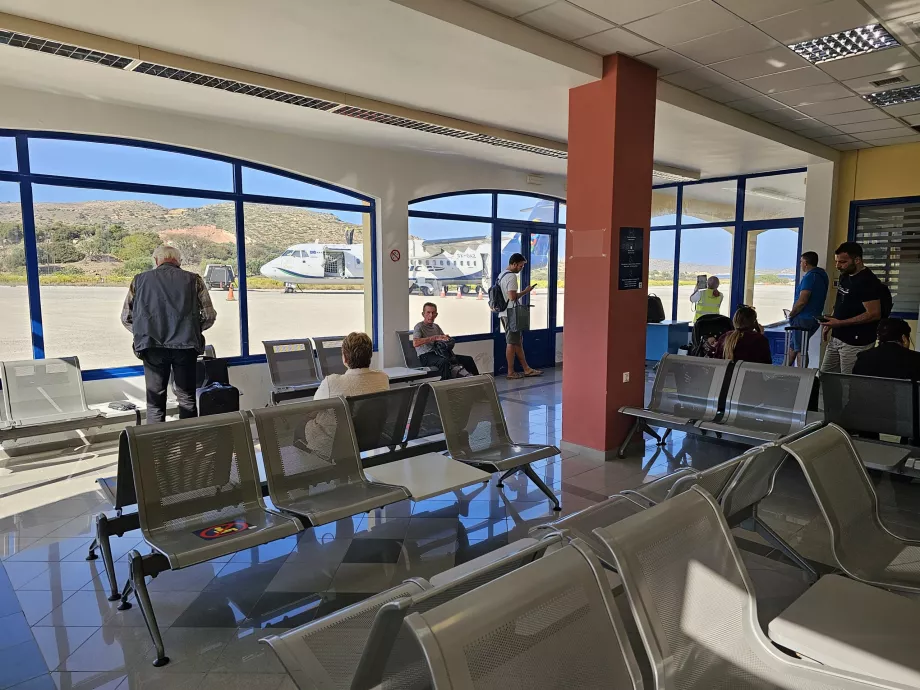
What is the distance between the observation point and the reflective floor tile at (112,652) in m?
2.29

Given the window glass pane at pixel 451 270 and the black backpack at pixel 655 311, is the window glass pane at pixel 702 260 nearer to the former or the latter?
the black backpack at pixel 655 311

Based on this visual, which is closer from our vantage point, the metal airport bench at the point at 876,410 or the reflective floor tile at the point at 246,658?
the reflective floor tile at the point at 246,658

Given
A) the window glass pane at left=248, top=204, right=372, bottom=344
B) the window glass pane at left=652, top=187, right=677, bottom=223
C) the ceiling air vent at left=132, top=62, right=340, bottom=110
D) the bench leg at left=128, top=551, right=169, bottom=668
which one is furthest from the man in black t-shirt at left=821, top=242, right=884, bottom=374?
the bench leg at left=128, top=551, right=169, bottom=668

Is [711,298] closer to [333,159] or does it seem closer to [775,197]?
[775,197]

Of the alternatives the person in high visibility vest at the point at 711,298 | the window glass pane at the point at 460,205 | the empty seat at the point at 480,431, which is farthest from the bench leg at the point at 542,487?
the person in high visibility vest at the point at 711,298

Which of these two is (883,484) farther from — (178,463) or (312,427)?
(178,463)

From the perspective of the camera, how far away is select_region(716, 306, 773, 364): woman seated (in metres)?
4.88

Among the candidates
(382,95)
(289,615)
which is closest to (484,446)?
(289,615)

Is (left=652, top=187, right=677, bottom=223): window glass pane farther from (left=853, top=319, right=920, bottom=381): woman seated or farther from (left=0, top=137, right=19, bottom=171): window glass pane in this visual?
(left=0, top=137, right=19, bottom=171): window glass pane

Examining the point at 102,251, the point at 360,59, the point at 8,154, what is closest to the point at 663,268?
the point at 360,59

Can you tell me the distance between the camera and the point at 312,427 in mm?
3127

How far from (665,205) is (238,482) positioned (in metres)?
9.00

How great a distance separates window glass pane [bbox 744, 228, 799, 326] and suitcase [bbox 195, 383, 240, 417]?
7313mm

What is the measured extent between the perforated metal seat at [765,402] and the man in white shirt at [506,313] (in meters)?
4.24
